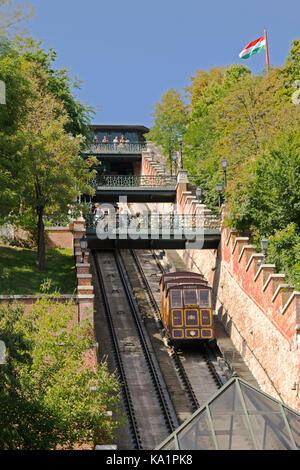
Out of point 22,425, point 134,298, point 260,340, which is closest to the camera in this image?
point 22,425

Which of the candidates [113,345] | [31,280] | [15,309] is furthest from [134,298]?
[15,309]

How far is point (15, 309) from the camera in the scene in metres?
21.2

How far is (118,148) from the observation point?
64438 mm

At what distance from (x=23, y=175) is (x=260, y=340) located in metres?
11.9

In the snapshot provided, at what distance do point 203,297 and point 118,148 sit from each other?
31.7m

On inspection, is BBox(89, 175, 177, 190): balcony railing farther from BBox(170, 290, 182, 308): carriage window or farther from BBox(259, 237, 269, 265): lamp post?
BBox(259, 237, 269, 265): lamp post

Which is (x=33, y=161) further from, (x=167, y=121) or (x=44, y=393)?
(x=167, y=121)

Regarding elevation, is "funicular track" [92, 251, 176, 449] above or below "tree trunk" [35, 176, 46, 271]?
below

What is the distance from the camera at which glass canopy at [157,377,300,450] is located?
1379 centimetres

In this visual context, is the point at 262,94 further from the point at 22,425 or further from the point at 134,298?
the point at 22,425

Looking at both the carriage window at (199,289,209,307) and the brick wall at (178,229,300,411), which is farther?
the carriage window at (199,289,209,307)

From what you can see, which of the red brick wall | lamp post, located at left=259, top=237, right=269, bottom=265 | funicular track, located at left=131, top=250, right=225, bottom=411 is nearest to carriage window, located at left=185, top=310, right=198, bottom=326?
funicular track, located at left=131, top=250, right=225, bottom=411

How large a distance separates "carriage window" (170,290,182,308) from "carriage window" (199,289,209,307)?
94 cm

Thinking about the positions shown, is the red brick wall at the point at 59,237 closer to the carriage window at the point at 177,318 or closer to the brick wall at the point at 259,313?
the brick wall at the point at 259,313
